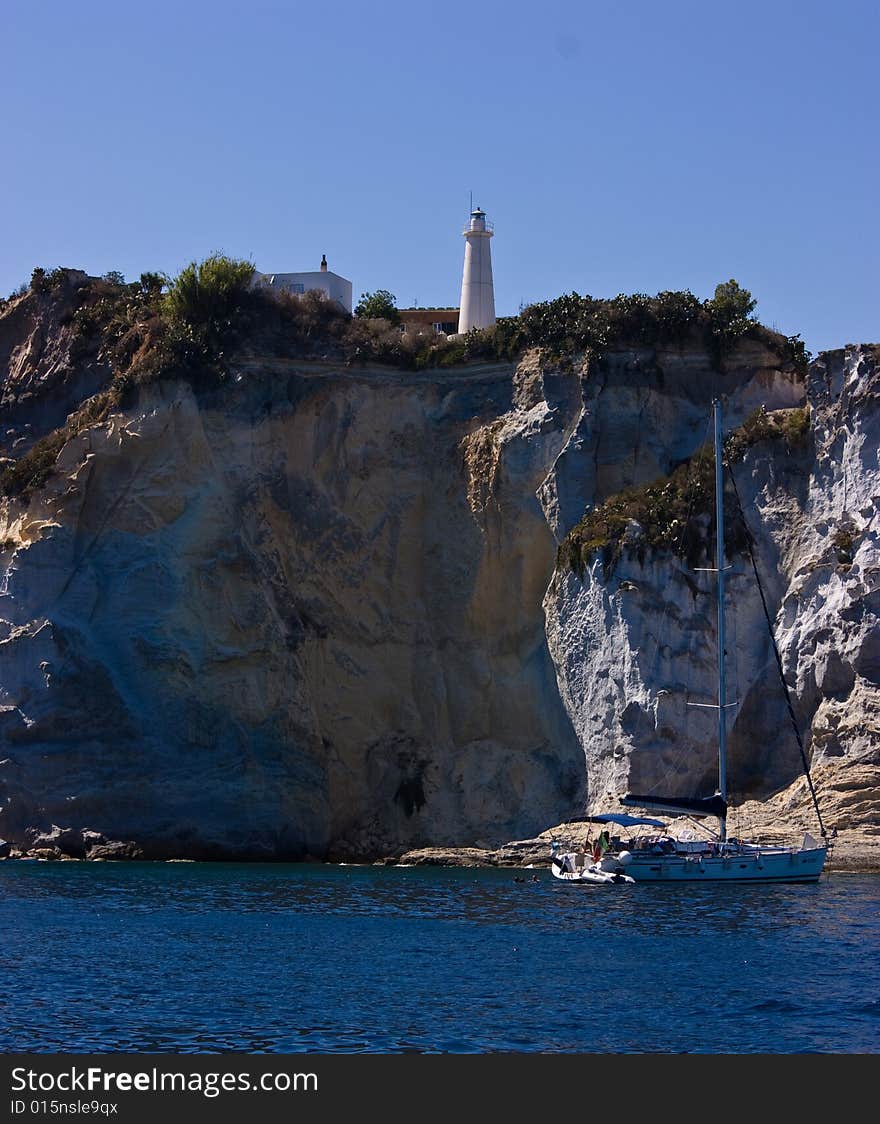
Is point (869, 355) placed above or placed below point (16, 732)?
above

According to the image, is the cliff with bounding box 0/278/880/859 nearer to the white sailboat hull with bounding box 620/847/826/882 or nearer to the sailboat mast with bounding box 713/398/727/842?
the sailboat mast with bounding box 713/398/727/842

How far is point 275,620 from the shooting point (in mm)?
54562

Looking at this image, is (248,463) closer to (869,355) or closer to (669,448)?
(669,448)

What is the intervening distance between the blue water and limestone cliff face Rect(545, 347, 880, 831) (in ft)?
18.1

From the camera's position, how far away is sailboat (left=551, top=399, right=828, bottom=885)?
41.8 meters

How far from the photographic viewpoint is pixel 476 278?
60.5 m

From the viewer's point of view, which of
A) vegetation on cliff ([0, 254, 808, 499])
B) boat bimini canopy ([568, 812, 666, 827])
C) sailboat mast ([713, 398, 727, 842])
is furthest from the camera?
vegetation on cliff ([0, 254, 808, 499])

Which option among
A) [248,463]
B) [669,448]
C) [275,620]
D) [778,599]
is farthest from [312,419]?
[778,599]

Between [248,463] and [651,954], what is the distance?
2930 centimetres

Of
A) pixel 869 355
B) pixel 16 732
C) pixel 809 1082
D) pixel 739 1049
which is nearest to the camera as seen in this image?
pixel 809 1082

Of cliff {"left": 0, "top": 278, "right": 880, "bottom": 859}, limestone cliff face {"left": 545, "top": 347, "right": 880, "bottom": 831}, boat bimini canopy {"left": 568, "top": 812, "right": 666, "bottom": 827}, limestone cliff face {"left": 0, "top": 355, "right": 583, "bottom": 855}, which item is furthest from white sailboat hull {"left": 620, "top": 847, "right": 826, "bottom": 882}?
limestone cliff face {"left": 0, "top": 355, "right": 583, "bottom": 855}

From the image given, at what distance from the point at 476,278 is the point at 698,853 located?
2491 cm

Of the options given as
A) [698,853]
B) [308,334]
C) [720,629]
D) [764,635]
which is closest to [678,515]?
[764,635]

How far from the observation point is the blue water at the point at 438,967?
76.0 ft
